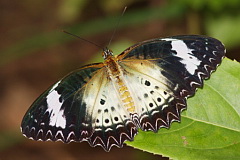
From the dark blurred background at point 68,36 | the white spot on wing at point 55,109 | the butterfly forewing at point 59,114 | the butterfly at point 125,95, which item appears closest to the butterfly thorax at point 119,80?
the butterfly at point 125,95

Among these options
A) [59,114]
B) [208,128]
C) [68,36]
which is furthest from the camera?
[68,36]

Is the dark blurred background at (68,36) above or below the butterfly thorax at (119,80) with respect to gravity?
above

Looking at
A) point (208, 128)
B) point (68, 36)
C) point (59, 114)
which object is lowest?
point (208, 128)

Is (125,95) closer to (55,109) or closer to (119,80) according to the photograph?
(119,80)

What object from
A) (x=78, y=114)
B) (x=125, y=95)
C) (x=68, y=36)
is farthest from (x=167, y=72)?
(x=68, y=36)

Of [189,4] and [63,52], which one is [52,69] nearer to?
[63,52]

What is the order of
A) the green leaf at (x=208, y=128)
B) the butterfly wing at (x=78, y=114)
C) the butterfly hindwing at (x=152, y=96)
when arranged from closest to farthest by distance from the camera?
the green leaf at (x=208, y=128)
the butterfly hindwing at (x=152, y=96)
the butterfly wing at (x=78, y=114)

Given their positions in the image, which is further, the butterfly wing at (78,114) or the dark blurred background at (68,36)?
the dark blurred background at (68,36)

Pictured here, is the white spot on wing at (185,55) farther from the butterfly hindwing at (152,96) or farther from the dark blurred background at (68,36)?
the dark blurred background at (68,36)
